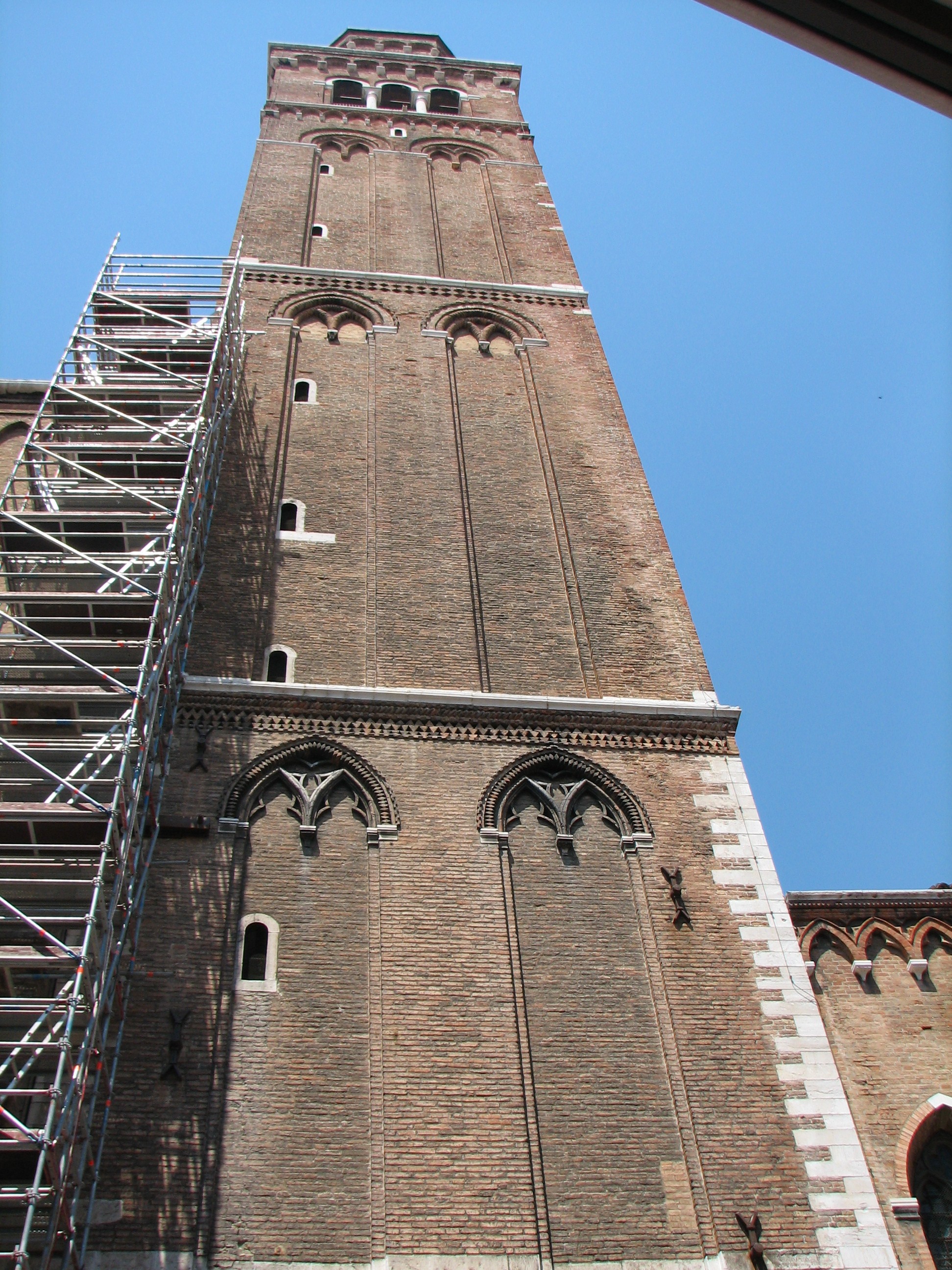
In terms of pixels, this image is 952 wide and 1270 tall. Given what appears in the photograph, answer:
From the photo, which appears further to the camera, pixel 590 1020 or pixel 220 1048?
pixel 590 1020

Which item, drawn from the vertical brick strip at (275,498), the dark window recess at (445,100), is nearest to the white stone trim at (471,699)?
the vertical brick strip at (275,498)

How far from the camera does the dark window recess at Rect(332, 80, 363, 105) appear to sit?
31.2 metres

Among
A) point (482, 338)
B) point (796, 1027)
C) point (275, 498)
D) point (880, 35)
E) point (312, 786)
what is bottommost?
point (880, 35)

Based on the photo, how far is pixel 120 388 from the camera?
16172 mm

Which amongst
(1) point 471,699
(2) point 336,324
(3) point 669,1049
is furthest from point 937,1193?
(2) point 336,324

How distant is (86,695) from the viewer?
1141 cm

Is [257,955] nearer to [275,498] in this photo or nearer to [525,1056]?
[525,1056]

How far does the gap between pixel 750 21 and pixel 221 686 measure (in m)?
10.3

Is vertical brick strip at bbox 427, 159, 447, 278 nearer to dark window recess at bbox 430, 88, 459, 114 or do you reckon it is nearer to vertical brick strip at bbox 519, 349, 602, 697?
vertical brick strip at bbox 519, 349, 602, 697

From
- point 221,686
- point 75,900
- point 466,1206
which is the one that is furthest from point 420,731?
point 466,1206

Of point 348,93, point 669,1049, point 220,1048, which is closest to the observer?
point 220,1048

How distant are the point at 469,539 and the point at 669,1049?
295 inches

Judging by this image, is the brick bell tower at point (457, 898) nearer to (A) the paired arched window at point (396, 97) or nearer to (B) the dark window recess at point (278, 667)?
(B) the dark window recess at point (278, 667)

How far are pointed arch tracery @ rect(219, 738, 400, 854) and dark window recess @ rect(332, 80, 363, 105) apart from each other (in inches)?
877
